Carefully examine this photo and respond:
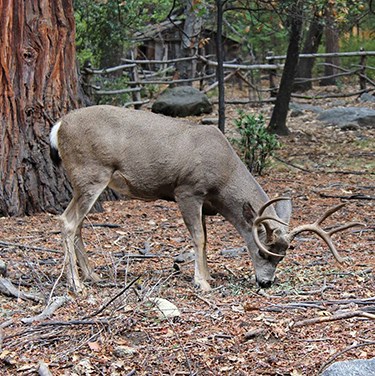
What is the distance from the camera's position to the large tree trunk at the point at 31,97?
9344 millimetres

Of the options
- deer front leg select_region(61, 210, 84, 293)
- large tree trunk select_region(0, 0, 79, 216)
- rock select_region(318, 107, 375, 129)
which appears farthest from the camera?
rock select_region(318, 107, 375, 129)

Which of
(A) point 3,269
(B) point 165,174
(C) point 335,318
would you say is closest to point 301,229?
(B) point 165,174

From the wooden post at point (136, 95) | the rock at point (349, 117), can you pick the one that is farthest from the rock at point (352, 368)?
the wooden post at point (136, 95)

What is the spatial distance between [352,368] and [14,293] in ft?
9.52

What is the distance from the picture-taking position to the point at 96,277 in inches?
278

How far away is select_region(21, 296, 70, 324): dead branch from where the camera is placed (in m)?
5.39

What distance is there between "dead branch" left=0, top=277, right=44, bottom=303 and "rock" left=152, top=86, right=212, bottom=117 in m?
13.1

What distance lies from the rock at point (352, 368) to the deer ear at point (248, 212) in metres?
2.89

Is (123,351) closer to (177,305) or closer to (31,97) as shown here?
(177,305)

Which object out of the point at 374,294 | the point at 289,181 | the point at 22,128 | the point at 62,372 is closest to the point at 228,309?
the point at 374,294

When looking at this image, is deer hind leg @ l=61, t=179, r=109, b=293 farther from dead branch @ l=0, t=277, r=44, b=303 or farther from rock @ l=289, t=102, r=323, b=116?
rock @ l=289, t=102, r=323, b=116

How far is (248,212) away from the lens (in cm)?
721

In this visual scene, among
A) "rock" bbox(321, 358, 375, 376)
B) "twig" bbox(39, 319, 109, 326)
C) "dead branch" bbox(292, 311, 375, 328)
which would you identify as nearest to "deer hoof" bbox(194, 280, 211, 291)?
"dead branch" bbox(292, 311, 375, 328)

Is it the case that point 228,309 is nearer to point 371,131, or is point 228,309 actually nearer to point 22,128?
point 22,128
